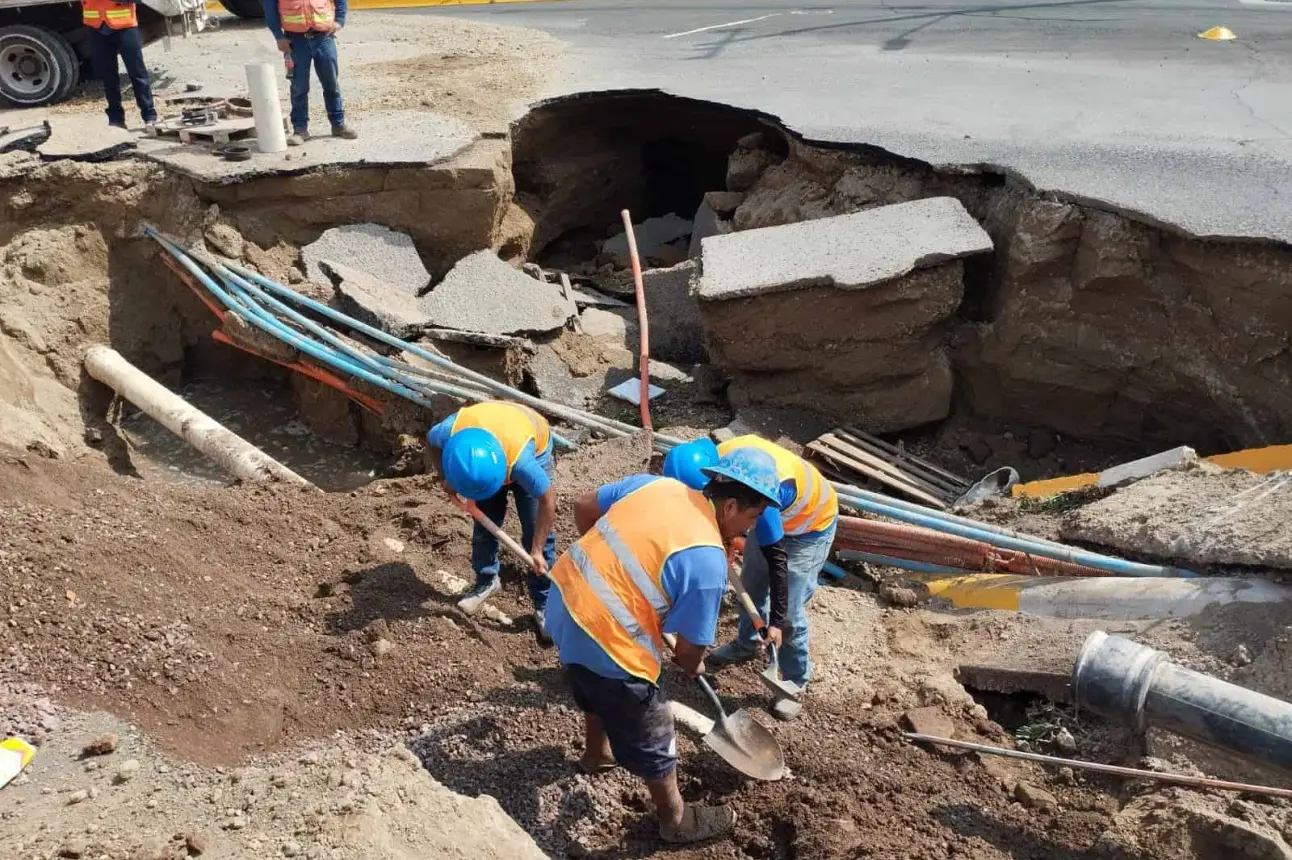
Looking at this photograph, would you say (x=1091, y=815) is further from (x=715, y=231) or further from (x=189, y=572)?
(x=715, y=231)

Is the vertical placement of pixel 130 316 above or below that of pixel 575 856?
above

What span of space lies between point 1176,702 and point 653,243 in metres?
7.72

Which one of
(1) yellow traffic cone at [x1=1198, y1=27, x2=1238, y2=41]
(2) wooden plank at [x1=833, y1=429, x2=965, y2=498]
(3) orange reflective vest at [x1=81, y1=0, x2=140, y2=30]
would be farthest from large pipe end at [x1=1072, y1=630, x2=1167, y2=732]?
(1) yellow traffic cone at [x1=1198, y1=27, x2=1238, y2=41]

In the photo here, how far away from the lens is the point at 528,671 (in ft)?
15.2

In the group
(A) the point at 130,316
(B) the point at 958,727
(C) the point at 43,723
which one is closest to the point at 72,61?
(A) the point at 130,316

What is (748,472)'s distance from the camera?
3506mm

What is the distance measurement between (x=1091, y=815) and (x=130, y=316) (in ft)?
23.4

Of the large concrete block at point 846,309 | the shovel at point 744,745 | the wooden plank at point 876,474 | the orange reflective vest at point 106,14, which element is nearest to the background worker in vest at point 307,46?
the orange reflective vest at point 106,14

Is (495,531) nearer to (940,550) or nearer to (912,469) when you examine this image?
(940,550)

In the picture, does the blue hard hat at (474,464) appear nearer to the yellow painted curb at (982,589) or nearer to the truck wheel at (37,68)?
the yellow painted curb at (982,589)

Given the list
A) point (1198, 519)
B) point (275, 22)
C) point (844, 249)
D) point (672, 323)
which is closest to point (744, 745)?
point (1198, 519)

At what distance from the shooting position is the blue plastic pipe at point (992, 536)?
4.98 meters

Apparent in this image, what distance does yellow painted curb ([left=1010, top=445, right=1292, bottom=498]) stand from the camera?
5383mm

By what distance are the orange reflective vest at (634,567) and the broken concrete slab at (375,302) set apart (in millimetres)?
4056
